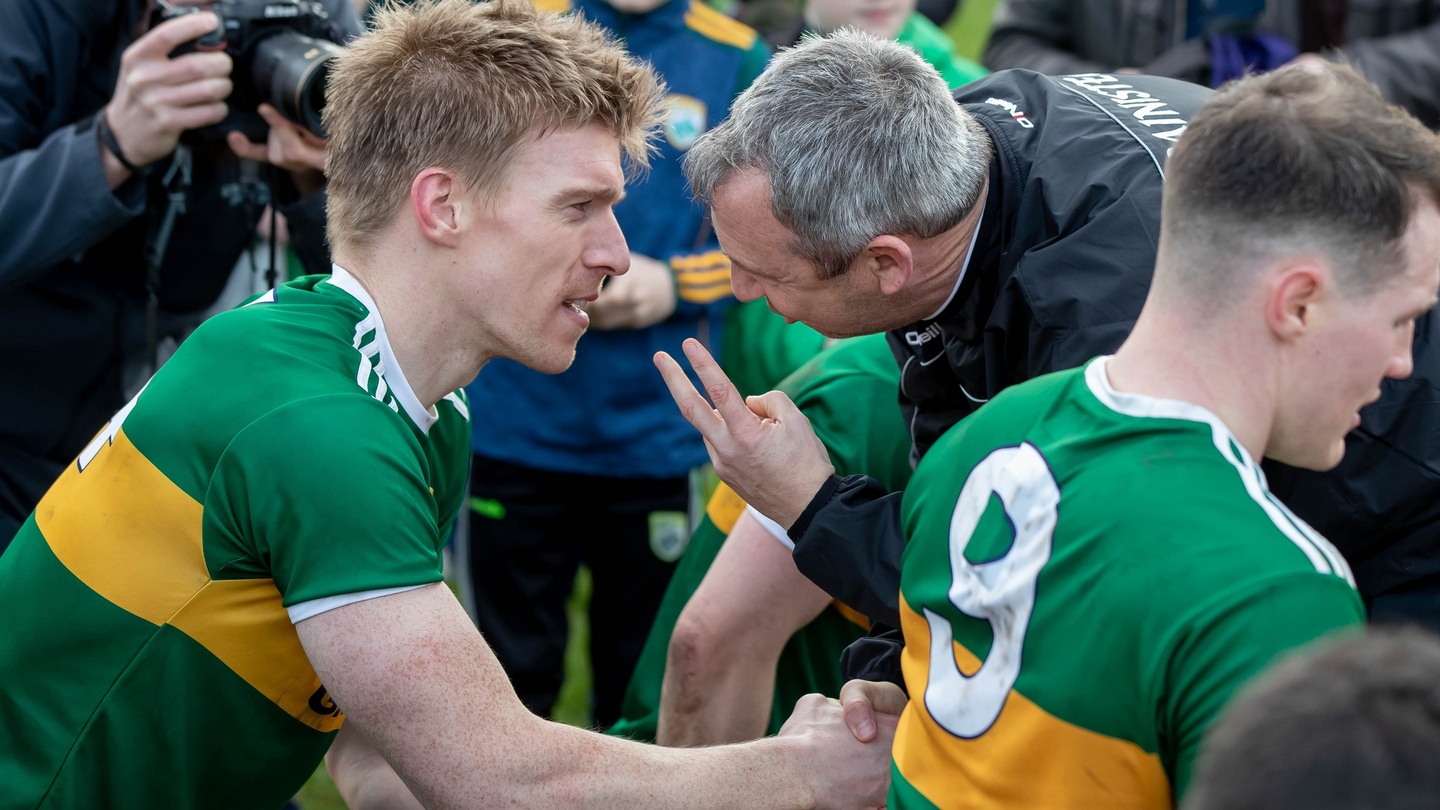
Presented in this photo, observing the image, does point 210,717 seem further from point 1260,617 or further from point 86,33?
point 86,33

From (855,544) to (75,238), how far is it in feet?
6.19

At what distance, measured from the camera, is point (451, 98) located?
2.20 m

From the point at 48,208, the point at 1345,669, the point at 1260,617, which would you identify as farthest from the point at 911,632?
the point at 48,208

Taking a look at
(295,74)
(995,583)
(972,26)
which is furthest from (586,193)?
(972,26)

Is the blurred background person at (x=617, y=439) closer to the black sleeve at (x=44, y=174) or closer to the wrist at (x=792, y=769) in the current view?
the black sleeve at (x=44, y=174)

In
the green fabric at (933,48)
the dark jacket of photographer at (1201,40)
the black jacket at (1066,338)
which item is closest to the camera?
the black jacket at (1066,338)

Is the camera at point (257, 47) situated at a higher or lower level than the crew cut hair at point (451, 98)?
lower

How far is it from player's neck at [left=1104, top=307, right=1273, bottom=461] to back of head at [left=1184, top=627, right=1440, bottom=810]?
48 centimetres

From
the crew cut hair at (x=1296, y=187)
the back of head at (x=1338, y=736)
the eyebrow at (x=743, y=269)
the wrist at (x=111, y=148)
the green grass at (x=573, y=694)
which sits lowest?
the green grass at (x=573, y=694)

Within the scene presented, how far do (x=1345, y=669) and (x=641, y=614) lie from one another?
3.18 metres

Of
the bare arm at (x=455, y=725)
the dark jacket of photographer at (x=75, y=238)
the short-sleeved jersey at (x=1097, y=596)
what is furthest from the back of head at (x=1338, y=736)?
the dark jacket of photographer at (x=75, y=238)

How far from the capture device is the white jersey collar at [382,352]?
84.2 inches

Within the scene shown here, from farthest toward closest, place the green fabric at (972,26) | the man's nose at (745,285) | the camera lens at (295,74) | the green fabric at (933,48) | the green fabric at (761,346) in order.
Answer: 1. the green fabric at (972,26)
2. the green fabric at (933,48)
3. the green fabric at (761,346)
4. the camera lens at (295,74)
5. the man's nose at (745,285)

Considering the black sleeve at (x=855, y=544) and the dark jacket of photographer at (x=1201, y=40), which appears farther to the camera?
the dark jacket of photographer at (x=1201, y=40)
